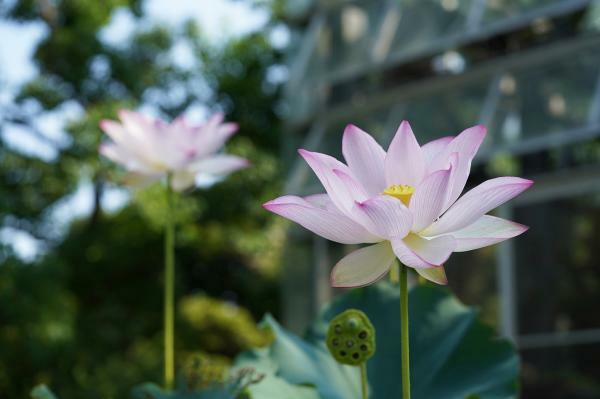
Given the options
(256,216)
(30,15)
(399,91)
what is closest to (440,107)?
(399,91)

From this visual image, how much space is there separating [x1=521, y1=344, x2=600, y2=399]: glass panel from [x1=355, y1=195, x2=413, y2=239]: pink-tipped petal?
4136 millimetres

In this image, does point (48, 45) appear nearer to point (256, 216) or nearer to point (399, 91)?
point (256, 216)

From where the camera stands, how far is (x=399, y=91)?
5.77m

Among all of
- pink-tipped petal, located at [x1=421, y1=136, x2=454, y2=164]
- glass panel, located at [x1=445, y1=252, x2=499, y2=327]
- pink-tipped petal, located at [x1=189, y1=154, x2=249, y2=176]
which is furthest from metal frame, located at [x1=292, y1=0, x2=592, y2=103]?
pink-tipped petal, located at [x1=421, y1=136, x2=454, y2=164]

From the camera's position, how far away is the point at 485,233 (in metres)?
0.61

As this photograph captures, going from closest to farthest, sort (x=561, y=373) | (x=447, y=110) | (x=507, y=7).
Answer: (x=561, y=373), (x=507, y=7), (x=447, y=110)

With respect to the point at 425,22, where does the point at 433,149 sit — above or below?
below

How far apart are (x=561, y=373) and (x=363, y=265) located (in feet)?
14.1

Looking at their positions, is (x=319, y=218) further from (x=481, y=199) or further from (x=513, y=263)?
(x=513, y=263)

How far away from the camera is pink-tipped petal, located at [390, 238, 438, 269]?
552mm

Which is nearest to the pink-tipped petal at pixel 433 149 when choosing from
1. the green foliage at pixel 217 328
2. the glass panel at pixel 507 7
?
the glass panel at pixel 507 7

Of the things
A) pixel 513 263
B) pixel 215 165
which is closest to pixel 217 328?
pixel 513 263

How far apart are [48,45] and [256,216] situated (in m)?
1.93

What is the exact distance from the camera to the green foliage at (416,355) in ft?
2.87
